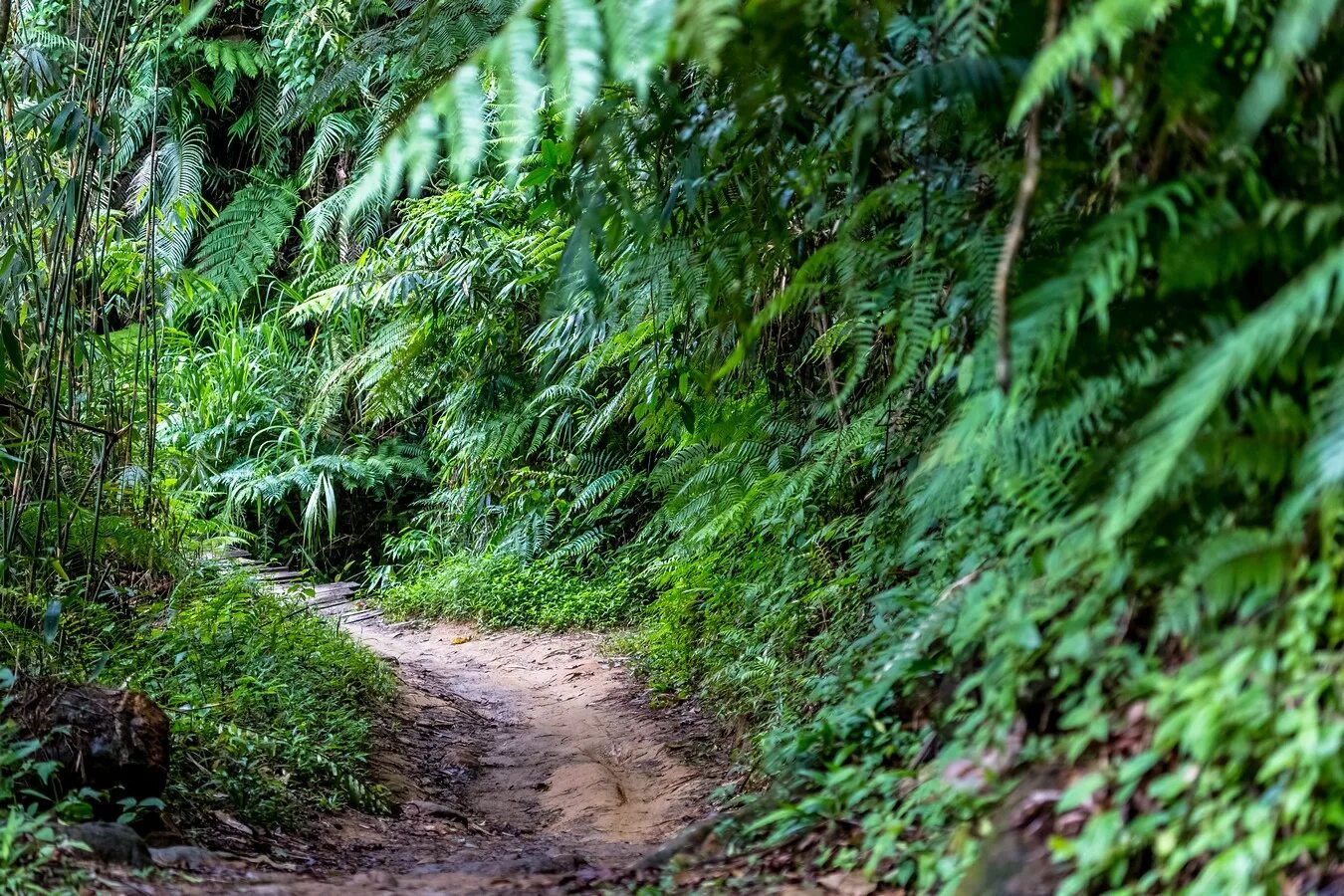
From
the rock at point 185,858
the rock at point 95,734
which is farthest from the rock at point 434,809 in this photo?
the rock at point 185,858

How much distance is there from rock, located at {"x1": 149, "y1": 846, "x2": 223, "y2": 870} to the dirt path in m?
0.13

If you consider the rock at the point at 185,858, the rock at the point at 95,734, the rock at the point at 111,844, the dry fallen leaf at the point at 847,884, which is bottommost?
the dry fallen leaf at the point at 847,884

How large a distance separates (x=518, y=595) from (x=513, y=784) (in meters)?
3.91

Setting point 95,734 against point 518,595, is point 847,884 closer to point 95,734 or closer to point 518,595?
point 95,734

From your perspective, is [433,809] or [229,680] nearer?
[433,809]

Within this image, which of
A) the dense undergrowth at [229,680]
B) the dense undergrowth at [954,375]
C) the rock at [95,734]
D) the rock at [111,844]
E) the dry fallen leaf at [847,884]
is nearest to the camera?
the dense undergrowth at [954,375]

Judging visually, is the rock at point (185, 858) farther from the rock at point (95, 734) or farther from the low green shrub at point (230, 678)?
the low green shrub at point (230, 678)

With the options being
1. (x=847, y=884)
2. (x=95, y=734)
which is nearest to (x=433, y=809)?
(x=95, y=734)

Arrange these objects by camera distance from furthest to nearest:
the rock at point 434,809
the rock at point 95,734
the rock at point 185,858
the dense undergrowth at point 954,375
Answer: the rock at point 434,809 < the rock at point 95,734 < the rock at point 185,858 < the dense undergrowth at point 954,375

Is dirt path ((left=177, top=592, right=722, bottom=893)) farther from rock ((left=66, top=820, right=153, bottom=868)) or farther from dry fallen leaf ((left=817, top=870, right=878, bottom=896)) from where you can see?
dry fallen leaf ((left=817, top=870, right=878, bottom=896))

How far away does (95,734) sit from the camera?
3268 millimetres

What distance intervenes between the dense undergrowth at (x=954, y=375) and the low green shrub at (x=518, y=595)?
1.98m

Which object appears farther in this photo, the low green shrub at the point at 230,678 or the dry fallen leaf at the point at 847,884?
the low green shrub at the point at 230,678

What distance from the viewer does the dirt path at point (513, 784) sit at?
3.05m
